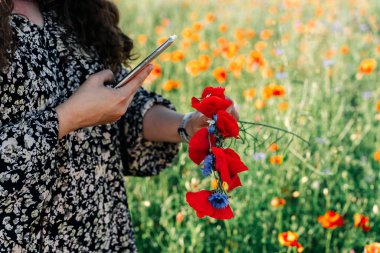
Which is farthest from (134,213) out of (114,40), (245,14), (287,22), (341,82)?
(245,14)

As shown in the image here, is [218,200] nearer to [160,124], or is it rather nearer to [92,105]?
[92,105]

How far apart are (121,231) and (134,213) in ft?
2.07

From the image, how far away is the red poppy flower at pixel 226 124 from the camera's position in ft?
3.01

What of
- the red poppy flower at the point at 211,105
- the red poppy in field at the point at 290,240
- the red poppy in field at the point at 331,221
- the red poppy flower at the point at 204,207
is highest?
the red poppy flower at the point at 211,105

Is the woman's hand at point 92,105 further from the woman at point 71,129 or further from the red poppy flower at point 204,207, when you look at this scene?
the red poppy flower at point 204,207

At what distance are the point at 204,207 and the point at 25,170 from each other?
0.31 m

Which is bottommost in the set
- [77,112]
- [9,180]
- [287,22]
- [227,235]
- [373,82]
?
[227,235]

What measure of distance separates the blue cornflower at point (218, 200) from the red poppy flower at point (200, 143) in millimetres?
75

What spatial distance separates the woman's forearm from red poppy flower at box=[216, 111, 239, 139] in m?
0.35

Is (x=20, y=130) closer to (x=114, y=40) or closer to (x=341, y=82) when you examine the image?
(x=114, y=40)

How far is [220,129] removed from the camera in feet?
3.06

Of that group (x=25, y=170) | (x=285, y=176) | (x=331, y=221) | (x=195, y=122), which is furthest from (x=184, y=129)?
(x=285, y=176)

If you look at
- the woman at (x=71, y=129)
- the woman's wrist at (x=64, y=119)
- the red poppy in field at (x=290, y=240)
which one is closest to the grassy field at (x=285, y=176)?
the red poppy in field at (x=290, y=240)

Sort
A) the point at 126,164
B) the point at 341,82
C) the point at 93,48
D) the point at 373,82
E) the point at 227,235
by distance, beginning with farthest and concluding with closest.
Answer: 1. the point at 373,82
2. the point at 341,82
3. the point at 227,235
4. the point at 126,164
5. the point at 93,48
